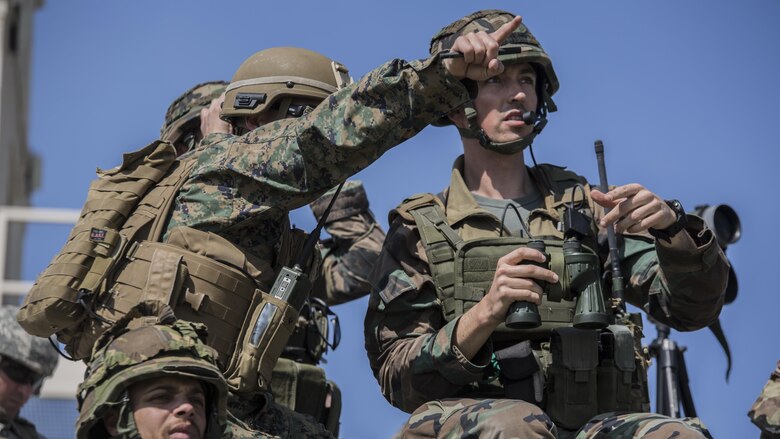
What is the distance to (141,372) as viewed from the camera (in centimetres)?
681

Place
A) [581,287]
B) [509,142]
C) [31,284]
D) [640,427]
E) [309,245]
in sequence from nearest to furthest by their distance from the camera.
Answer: [640,427] < [581,287] < [309,245] < [509,142] < [31,284]

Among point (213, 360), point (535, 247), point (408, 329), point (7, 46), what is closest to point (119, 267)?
point (213, 360)

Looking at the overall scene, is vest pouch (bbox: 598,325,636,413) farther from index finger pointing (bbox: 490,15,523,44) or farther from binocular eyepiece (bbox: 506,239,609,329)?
index finger pointing (bbox: 490,15,523,44)

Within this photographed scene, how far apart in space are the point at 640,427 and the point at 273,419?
5.77 feet

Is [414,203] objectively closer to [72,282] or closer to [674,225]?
[674,225]

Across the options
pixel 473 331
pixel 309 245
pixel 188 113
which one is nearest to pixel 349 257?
pixel 188 113

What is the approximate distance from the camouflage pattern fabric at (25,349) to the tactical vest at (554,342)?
418 cm

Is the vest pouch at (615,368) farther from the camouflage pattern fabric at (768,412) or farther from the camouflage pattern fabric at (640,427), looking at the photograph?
the camouflage pattern fabric at (768,412)

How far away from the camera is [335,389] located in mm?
10023

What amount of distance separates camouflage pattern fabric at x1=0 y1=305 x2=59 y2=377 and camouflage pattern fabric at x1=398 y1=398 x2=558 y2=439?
4.48 metres

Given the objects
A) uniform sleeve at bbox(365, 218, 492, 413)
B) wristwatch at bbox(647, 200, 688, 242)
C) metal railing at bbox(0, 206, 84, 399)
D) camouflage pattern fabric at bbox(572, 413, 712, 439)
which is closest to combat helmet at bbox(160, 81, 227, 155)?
uniform sleeve at bbox(365, 218, 492, 413)

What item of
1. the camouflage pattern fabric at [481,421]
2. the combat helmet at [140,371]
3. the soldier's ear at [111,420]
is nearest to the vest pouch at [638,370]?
the camouflage pattern fabric at [481,421]

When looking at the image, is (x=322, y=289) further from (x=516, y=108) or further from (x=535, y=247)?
(x=535, y=247)

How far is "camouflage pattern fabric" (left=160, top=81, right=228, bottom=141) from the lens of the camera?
32.5 ft
